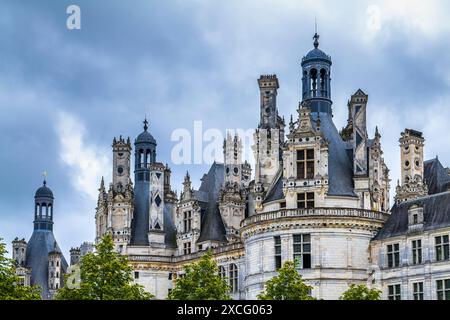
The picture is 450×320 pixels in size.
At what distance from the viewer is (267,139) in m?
79.9

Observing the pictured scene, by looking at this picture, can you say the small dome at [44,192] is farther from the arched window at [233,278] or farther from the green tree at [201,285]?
the green tree at [201,285]

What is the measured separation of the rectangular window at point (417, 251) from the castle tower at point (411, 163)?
408 inches

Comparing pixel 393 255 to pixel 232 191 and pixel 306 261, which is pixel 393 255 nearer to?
pixel 306 261

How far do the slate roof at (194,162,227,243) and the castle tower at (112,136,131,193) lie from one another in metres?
7.36

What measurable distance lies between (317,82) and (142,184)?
23.0m

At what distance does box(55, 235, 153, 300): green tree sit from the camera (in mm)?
61594

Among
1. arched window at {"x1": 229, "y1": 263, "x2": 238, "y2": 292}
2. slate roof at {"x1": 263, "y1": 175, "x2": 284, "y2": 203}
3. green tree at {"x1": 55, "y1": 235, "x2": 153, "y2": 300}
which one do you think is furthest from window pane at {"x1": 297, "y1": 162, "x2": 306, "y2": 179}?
green tree at {"x1": 55, "y1": 235, "x2": 153, "y2": 300}

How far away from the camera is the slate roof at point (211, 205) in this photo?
286 feet

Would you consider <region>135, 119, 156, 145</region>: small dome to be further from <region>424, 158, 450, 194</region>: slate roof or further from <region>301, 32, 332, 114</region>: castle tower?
<region>424, 158, 450, 194</region>: slate roof

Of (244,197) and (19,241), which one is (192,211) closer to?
(244,197)

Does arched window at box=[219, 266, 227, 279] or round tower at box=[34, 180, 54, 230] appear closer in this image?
arched window at box=[219, 266, 227, 279]

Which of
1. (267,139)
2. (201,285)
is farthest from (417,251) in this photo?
(267,139)

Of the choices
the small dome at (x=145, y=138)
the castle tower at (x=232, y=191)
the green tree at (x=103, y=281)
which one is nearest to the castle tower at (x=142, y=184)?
the small dome at (x=145, y=138)

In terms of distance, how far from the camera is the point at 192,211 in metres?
88.0
